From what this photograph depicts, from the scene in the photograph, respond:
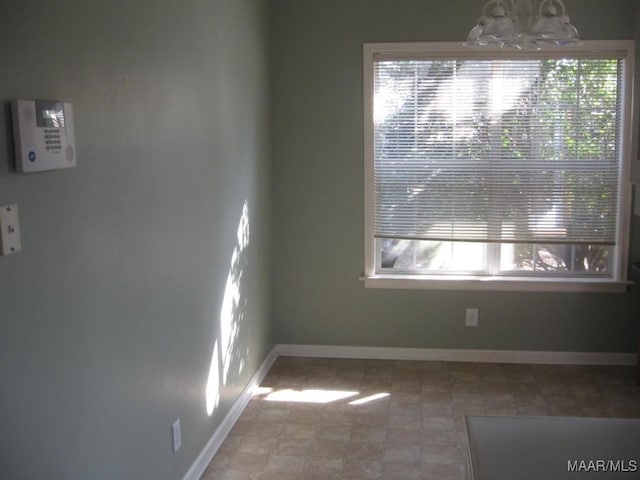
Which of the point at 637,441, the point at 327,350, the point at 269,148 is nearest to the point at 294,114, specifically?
the point at 269,148

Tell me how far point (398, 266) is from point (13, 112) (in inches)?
130

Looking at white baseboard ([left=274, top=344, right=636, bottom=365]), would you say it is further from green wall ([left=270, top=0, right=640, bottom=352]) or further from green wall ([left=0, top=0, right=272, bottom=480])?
green wall ([left=0, top=0, right=272, bottom=480])

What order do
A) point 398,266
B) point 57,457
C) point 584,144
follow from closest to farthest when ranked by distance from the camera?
1. point 57,457
2. point 584,144
3. point 398,266

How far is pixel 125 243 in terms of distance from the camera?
88.0 inches

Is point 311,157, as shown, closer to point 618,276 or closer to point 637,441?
point 618,276

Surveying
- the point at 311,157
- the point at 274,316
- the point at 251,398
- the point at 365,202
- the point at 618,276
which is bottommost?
the point at 251,398

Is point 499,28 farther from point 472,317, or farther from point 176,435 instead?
point 472,317

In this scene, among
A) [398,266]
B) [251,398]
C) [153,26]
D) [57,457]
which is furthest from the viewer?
[398,266]

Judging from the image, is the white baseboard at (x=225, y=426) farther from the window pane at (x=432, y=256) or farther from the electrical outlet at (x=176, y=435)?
the window pane at (x=432, y=256)

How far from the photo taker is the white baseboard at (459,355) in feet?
14.6

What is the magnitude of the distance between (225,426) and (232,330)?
491 millimetres

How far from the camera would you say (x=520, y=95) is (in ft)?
14.1

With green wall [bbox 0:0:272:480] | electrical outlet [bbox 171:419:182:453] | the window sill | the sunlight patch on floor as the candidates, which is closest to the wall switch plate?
green wall [bbox 0:0:272:480]

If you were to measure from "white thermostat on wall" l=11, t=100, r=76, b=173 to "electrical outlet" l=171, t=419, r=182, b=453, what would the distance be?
1269mm
